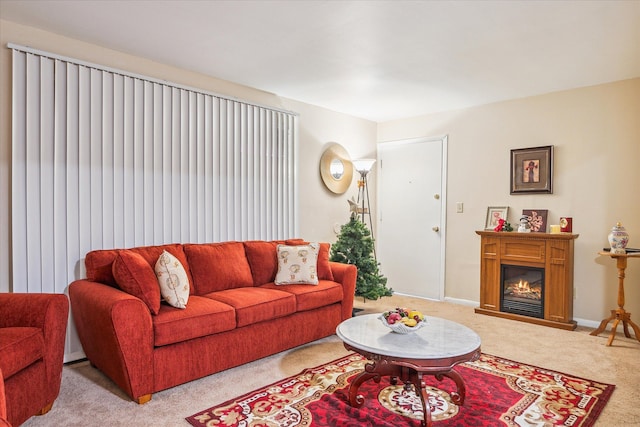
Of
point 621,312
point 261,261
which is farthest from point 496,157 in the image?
point 261,261

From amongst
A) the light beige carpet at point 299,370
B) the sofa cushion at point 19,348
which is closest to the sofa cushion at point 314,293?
the light beige carpet at point 299,370

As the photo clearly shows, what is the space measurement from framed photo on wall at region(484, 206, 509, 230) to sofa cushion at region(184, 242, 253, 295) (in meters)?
2.86

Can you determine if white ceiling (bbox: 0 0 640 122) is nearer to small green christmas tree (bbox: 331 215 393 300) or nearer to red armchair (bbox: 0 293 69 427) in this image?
small green christmas tree (bbox: 331 215 393 300)

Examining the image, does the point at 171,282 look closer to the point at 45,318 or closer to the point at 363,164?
the point at 45,318

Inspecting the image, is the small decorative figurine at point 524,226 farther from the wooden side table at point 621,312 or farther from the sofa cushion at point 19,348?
the sofa cushion at point 19,348

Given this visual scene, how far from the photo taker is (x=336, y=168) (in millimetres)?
5328

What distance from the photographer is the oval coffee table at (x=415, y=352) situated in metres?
2.18

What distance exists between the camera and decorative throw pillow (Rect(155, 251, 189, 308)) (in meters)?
2.84

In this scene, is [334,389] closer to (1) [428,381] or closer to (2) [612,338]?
(1) [428,381]

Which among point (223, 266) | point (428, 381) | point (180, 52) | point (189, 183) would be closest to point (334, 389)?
point (428, 381)

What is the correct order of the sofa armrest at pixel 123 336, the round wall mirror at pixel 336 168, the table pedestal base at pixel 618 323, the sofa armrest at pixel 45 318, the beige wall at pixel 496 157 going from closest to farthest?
the sofa armrest at pixel 45 318 < the sofa armrest at pixel 123 336 < the beige wall at pixel 496 157 < the table pedestal base at pixel 618 323 < the round wall mirror at pixel 336 168

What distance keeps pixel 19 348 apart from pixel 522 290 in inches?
172

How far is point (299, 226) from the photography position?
4934 mm

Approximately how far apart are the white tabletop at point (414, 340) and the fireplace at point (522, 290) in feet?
6.88
